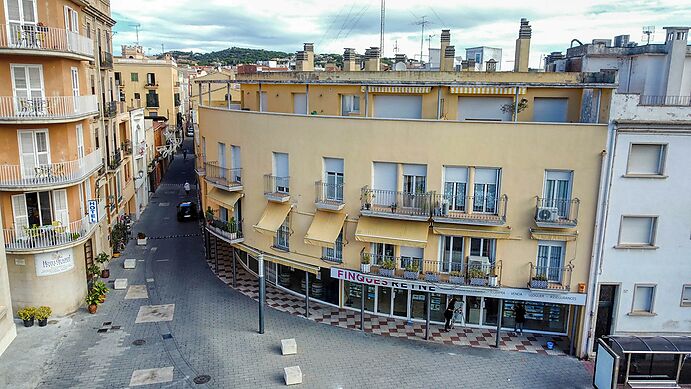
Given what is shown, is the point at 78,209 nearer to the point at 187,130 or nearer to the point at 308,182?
the point at 308,182

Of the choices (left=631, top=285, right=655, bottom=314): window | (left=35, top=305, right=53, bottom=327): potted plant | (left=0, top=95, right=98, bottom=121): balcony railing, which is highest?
(left=0, top=95, right=98, bottom=121): balcony railing

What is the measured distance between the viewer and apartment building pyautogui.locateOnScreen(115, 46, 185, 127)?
65562 mm

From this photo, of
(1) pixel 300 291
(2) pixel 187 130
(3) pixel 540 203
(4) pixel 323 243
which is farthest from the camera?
(2) pixel 187 130

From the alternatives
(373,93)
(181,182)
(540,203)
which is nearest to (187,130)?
(181,182)

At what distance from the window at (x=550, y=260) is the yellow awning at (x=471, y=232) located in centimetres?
171

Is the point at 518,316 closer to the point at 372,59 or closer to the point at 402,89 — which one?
the point at 402,89

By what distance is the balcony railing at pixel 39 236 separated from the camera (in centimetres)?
2258

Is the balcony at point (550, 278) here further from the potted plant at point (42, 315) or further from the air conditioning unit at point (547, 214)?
the potted plant at point (42, 315)

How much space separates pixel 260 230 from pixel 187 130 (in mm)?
83258

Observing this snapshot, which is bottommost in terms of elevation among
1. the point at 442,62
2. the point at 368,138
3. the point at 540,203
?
the point at 540,203

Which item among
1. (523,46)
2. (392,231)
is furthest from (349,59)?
(392,231)

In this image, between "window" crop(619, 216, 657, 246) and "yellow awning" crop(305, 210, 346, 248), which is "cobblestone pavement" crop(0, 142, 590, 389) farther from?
"window" crop(619, 216, 657, 246)

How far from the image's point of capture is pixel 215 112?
28469 mm

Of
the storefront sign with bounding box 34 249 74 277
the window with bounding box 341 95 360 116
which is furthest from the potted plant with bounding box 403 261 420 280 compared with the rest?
the storefront sign with bounding box 34 249 74 277
